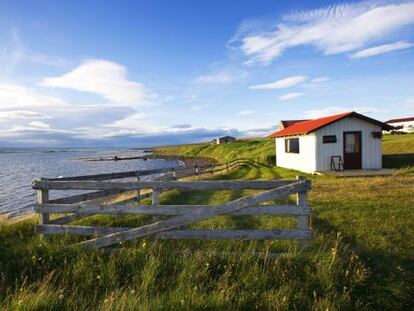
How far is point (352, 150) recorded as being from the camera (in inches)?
942

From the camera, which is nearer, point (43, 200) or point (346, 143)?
point (43, 200)

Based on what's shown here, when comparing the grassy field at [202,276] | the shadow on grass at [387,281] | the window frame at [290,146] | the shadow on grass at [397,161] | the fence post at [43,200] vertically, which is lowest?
the shadow on grass at [387,281]

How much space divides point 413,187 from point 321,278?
12.2 meters

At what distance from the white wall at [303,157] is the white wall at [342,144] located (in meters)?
0.46

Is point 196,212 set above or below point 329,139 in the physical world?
below

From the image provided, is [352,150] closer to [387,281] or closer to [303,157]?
[303,157]

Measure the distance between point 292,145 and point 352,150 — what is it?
634 cm

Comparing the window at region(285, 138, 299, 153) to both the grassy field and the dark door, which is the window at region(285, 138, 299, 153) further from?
the grassy field

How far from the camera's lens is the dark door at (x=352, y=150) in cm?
2373

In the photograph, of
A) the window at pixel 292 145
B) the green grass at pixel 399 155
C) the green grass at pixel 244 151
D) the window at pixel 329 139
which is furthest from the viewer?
the green grass at pixel 244 151

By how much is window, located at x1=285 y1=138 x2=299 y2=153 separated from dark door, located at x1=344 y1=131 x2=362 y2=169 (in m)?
5.39

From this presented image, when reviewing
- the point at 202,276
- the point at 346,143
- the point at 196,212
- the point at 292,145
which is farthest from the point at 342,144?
the point at 202,276

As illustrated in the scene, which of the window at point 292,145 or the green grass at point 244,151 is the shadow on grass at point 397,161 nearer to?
the window at point 292,145

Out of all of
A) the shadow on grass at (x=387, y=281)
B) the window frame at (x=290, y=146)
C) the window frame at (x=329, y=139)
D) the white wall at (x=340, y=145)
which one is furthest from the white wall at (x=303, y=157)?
the shadow on grass at (x=387, y=281)
